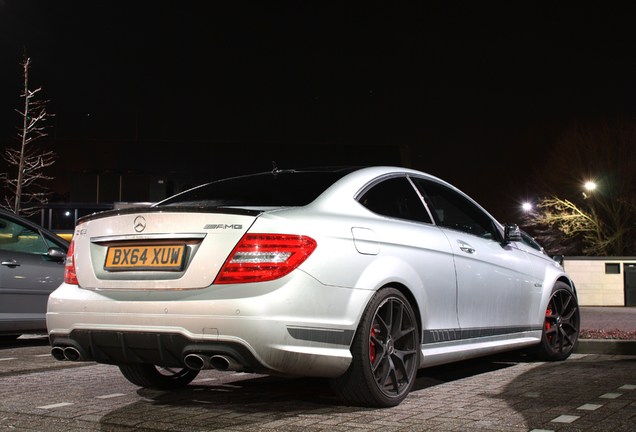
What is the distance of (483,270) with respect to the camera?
5910 mm

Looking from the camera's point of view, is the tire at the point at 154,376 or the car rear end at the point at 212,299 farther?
the tire at the point at 154,376

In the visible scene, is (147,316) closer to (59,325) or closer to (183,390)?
(59,325)

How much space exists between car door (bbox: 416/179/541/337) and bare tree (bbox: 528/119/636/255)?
38357 millimetres

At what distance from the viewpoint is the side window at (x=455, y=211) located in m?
5.89

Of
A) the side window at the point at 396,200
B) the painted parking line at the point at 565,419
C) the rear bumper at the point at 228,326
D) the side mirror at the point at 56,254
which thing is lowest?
the painted parking line at the point at 565,419

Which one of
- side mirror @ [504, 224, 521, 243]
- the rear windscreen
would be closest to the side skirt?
side mirror @ [504, 224, 521, 243]

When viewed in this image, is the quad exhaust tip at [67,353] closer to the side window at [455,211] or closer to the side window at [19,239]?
the side window at [455,211]

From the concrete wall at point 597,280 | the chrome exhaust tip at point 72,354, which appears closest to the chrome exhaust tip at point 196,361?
the chrome exhaust tip at point 72,354

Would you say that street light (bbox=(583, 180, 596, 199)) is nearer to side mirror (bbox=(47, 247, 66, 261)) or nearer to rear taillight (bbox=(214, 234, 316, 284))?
side mirror (bbox=(47, 247, 66, 261))

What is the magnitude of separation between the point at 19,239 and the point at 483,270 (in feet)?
18.4

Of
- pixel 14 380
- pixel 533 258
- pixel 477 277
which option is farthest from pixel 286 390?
pixel 533 258

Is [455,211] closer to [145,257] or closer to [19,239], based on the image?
[145,257]

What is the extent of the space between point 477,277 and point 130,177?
1676 inches

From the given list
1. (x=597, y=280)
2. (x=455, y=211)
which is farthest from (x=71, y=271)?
(x=597, y=280)
